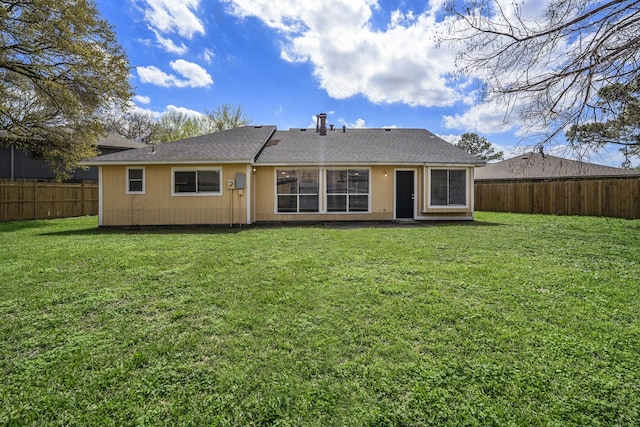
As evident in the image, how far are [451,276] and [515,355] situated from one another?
2047 mm

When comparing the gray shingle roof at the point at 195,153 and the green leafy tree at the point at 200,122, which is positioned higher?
the green leafy tree at the point at 200,122

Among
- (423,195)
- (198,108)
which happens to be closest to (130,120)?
(198,108)

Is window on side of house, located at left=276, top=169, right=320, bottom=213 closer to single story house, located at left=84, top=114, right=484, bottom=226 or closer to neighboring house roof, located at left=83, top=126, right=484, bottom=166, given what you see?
single story house, located at left=84, top=114, right=484, bottom=226

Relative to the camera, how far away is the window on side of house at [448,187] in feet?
38.9

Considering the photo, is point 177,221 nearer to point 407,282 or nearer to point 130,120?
point 407,282

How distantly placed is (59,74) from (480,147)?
138 ft

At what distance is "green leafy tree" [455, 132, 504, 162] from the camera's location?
1571 inches

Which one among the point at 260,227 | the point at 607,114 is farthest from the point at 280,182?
the point at 607,114

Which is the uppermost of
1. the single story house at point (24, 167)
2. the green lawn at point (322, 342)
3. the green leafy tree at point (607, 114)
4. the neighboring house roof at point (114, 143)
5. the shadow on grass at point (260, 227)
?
the neighboring house roof at point (114, 143)

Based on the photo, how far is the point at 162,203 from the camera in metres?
10.8

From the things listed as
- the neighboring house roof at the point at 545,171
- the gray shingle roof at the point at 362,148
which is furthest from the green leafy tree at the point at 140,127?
the neighboring house roof at the point at 545,171

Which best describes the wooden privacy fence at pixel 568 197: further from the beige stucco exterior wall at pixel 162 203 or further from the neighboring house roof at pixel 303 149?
the beige stucco exterior wall at pixel 162 203

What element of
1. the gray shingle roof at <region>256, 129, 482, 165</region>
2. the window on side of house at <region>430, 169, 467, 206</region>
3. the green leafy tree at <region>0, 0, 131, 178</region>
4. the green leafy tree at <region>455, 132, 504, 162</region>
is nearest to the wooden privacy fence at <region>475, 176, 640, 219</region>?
the window on side of house at <region>430, 169, 467, 206</region>

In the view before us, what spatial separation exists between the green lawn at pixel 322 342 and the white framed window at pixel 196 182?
5504mm
